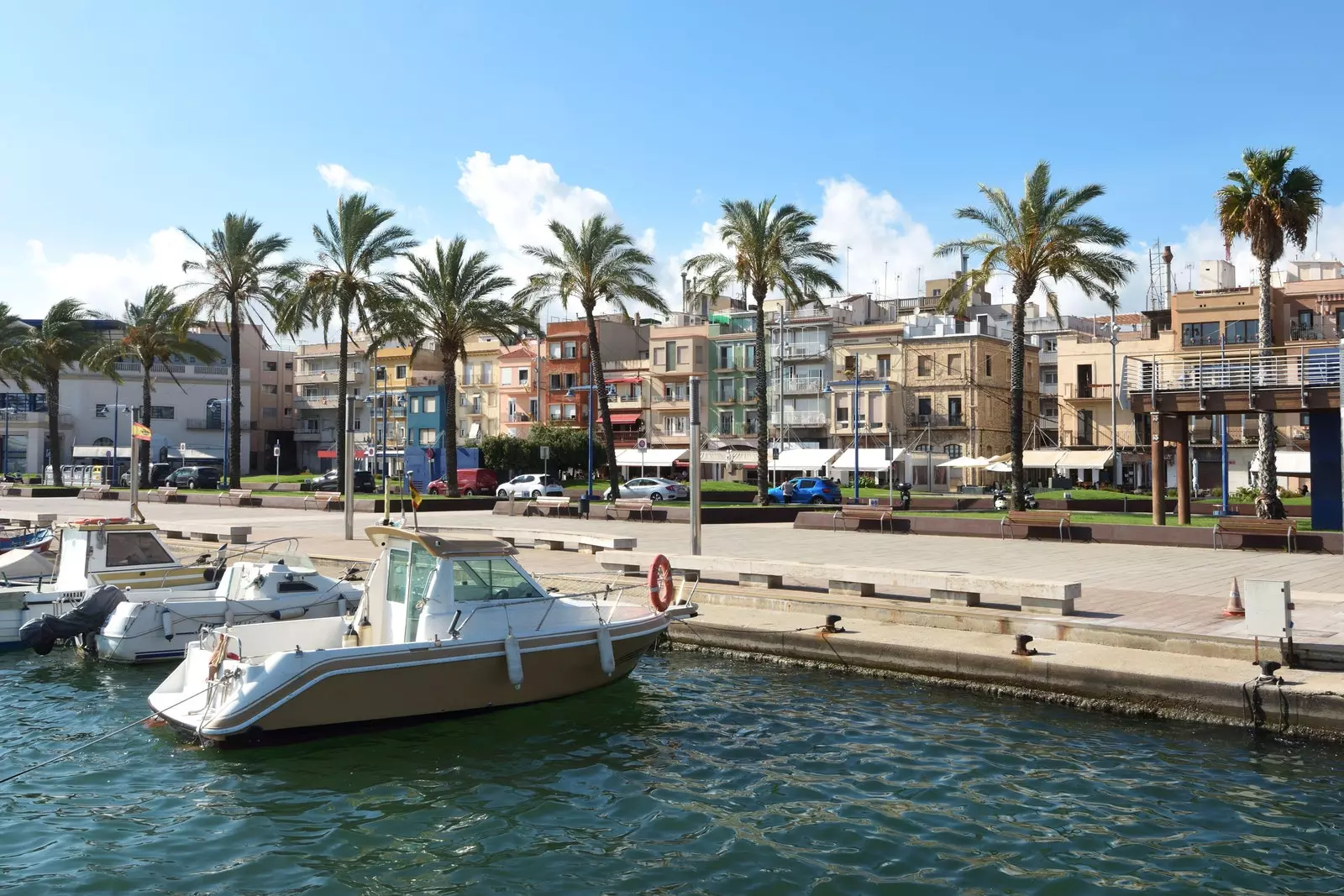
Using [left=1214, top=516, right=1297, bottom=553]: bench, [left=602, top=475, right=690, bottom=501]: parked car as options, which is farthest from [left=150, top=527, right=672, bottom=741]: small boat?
[left=602, top=475, right=690, bottom=501]: parked car

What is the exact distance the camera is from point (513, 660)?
12.6 m

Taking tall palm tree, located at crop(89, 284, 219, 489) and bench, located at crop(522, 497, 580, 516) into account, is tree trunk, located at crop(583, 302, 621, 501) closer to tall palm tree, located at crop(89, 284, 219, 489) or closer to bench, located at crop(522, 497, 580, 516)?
bench, located at crop(522, 497, 580, 516)

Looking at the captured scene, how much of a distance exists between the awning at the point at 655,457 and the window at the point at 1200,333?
3183 cm

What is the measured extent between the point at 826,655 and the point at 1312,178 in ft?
96.1

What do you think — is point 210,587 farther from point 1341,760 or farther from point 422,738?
point 1341,760

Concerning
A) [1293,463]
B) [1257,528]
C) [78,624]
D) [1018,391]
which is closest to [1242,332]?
[1293,463]

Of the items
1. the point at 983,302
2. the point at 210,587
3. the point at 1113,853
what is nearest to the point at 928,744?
the point at 1113,853

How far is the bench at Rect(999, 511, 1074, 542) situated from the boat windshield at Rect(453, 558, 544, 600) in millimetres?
20148

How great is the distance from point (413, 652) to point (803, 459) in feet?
191

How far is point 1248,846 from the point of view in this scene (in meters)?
8.89

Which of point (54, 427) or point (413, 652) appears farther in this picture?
point (54, 427)

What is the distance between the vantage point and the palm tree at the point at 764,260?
43.0 meters

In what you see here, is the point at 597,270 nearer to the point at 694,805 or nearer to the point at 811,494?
the point at 811,494

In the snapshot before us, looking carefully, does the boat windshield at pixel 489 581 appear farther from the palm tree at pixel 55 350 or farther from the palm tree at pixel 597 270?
the palm tree at pixel 55 350
